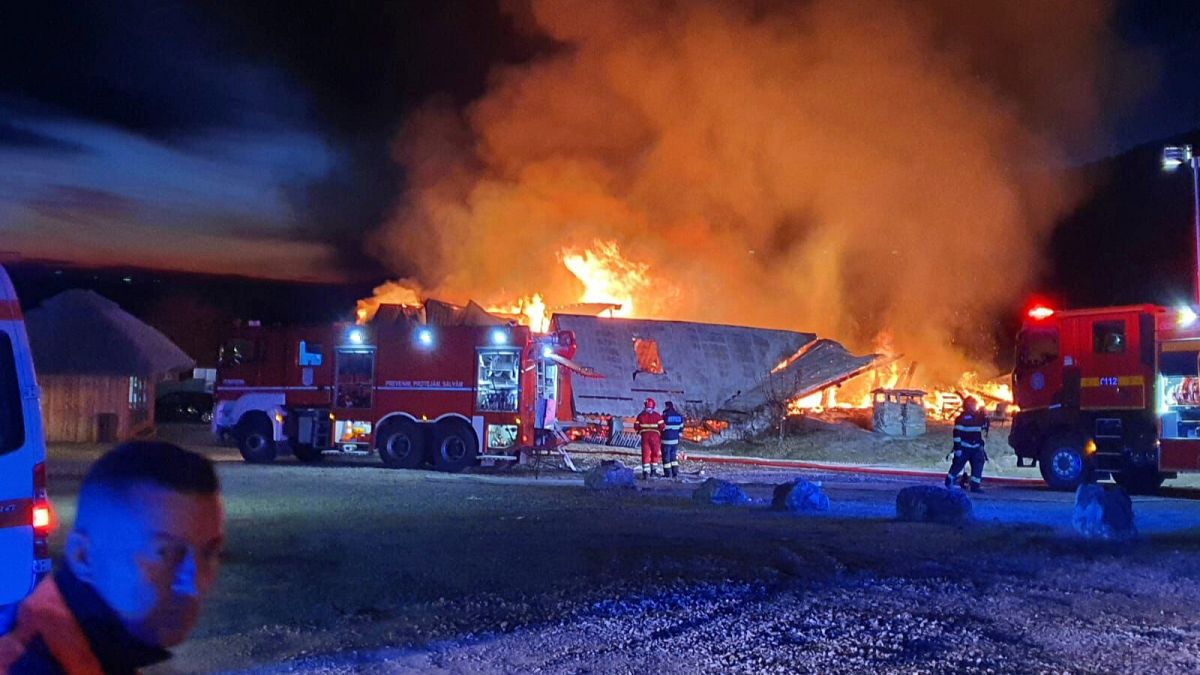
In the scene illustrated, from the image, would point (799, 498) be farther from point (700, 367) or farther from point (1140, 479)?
point (700, 367)

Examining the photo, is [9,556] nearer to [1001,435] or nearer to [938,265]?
[1001,435]

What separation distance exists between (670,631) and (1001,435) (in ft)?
66.6

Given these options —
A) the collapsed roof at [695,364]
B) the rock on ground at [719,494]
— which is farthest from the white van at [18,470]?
the collapsed roof at [695,364]

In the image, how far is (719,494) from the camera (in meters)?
13.6

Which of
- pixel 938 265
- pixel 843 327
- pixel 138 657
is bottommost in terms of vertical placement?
pixel 138 657

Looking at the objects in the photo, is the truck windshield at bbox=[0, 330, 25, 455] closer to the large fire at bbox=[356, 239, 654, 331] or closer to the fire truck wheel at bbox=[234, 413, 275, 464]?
the fire truck wheel at bbox=[234, 413, 275, 464]

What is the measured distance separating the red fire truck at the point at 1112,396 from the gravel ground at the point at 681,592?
298 centimetres

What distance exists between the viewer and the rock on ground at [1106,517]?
10.6m

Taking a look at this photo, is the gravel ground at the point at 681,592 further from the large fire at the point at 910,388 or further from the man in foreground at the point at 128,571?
the large fire at the point at 910,388

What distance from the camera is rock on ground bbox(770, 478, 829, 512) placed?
12.7m

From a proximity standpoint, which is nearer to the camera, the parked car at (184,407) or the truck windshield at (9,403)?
the truck windshield at (9,403)

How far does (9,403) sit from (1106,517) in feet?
32.1

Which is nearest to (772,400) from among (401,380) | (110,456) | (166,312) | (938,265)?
(401,380)

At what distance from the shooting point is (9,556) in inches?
178
